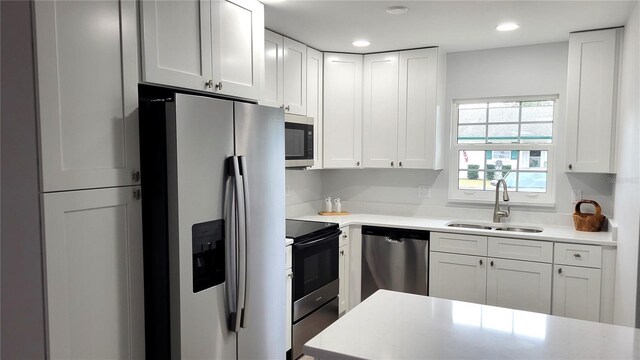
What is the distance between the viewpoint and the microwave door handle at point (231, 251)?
6.98ft

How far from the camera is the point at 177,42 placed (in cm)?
207

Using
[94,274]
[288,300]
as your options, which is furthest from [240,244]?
[288,300]

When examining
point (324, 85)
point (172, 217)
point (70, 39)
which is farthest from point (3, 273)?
point (324, 85)

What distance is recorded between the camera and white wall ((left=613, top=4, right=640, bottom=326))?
229cm

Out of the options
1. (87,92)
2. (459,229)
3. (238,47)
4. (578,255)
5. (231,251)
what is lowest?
(578,255)

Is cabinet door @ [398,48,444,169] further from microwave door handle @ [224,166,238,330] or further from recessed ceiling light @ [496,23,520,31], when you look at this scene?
microwave door handle @ [224,166,238,330]

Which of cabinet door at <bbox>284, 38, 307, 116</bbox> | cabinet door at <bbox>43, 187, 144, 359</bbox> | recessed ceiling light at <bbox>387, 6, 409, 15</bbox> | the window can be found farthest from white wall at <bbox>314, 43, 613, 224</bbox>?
cabinet door at <bbox>43, 187, 144, 359</bbox>

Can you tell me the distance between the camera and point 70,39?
5.26 feet

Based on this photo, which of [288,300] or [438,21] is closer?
[288,300]

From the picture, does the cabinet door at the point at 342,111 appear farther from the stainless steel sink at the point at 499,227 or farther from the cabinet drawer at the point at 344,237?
the stainless steel sink at the point at 499,227

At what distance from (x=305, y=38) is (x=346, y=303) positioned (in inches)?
88.3

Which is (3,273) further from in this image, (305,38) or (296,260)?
(305,38)

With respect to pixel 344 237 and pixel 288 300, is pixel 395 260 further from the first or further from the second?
pixel 288 300

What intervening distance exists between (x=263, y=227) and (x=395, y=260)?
1685mm
